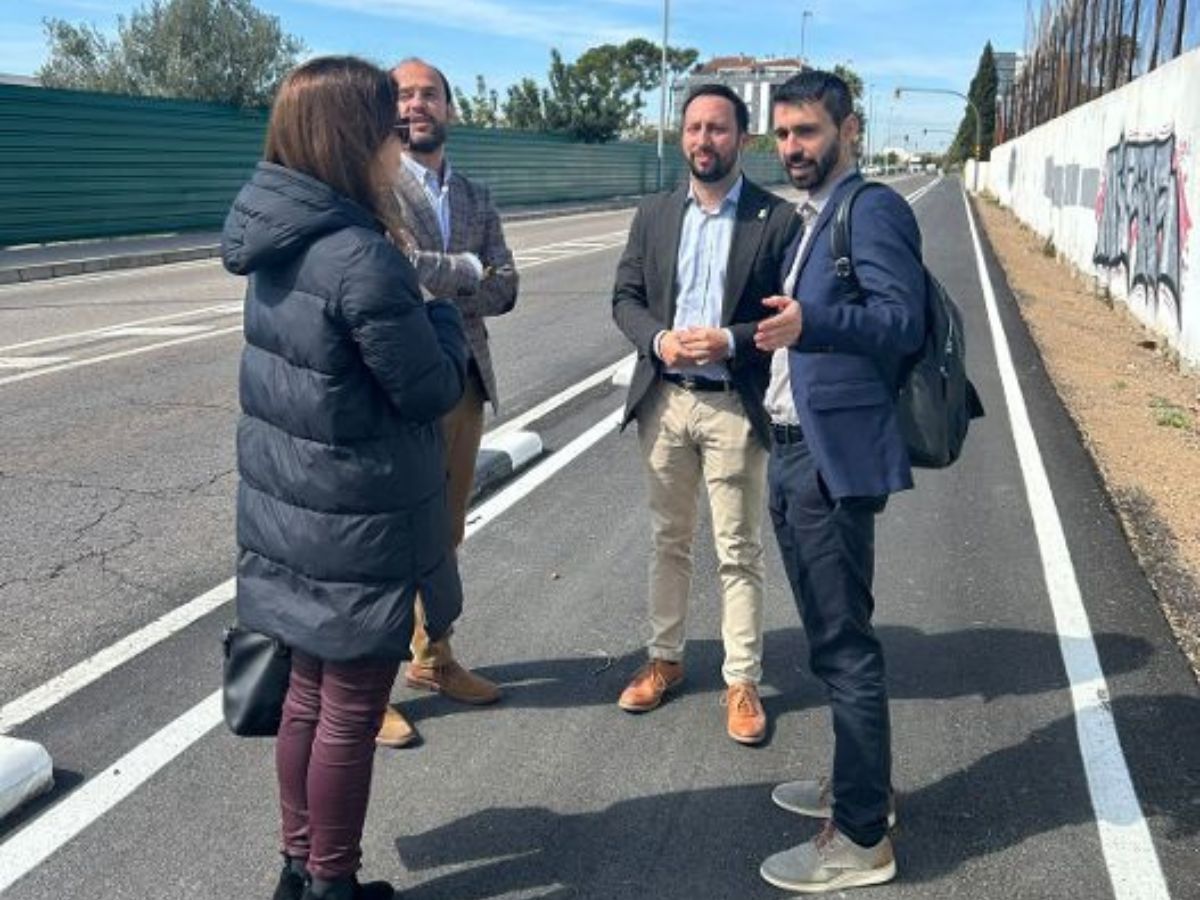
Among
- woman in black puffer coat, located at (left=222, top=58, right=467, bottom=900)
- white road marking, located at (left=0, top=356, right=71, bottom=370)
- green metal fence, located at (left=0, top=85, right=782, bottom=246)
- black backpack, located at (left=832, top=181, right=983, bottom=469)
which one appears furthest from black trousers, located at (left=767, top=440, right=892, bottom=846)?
green metal fence, located at (left=0, top=85, right=782, bottom=246)

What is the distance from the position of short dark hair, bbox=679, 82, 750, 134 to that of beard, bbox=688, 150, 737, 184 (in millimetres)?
123

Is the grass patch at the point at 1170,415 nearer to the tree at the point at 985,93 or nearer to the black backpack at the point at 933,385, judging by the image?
the black backpack at the point at 933,385

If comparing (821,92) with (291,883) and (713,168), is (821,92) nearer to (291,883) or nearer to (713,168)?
(713,168)

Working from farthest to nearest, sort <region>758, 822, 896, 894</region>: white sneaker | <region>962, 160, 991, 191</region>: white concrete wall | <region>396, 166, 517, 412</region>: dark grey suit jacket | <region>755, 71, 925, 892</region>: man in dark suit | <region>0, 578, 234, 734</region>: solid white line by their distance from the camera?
<region>962, 160, 991, 191</region>: white concrete wall < <region>0, 578, 234, 734</region>: solid white line < <region>396, 166, 517, 412</region>: dark grey suit jacket < <region>758, 822, 896, 894</region>: white sneaker < <region>755, 71, 925, 892</region>: man in dark suit

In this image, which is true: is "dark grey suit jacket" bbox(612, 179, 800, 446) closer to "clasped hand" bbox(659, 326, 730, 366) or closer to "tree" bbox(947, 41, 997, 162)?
"clasped hand" bbox(659, 326, 730, 366)

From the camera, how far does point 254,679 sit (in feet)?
8.56

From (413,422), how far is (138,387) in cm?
726

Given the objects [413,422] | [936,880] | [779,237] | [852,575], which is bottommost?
[936,880]

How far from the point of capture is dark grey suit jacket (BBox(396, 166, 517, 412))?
3.38 metres

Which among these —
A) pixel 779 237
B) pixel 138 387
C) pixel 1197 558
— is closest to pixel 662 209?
pixel 779 237

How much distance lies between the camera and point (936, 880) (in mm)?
2920

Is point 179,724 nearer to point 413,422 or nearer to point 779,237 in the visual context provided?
point 413,422

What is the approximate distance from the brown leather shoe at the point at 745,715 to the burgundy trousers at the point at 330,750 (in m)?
1.40

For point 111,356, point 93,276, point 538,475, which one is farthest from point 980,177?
point 538,475
